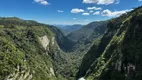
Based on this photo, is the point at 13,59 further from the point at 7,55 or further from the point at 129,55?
the point at 129,55

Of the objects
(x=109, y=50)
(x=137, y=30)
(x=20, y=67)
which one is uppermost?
(x=137, y=30)

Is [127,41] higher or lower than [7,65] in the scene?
higher

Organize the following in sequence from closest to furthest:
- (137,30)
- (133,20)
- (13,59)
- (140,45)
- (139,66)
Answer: (139,66)
(140,45)
(137,30)
(133,20)
(13,59)

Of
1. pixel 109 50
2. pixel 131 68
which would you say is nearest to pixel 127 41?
pixel 131 68

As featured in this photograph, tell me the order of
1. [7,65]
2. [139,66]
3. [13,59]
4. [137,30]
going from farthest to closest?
[13,59], [7,65], [137,30], [139,66]

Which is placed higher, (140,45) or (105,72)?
(140,45)

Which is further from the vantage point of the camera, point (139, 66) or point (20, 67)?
point (20, 67)

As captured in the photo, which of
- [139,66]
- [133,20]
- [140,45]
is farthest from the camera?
[133,20]

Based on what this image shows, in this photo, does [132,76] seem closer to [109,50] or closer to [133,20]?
[133,20]

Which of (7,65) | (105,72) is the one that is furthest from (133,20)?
(7,65)
